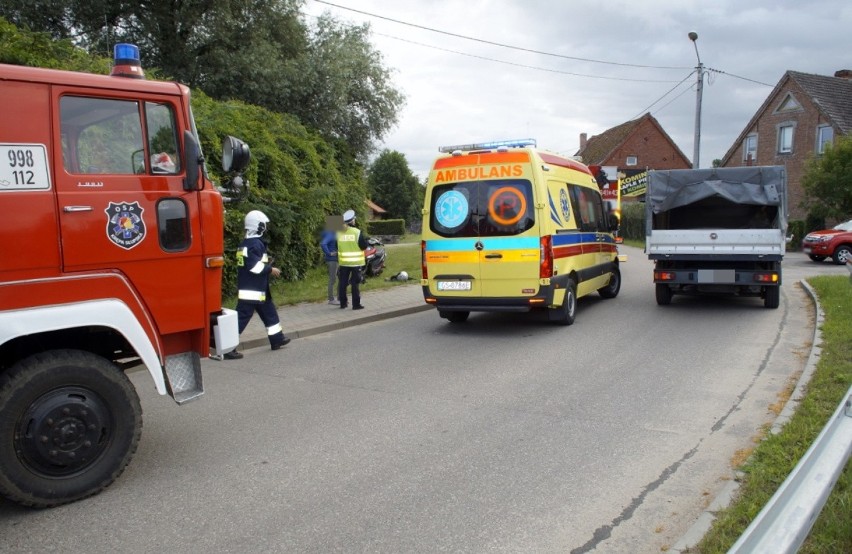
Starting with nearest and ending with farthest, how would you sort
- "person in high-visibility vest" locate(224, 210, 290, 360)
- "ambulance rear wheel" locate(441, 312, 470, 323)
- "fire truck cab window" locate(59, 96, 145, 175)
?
"fire truck cab window" locate(59, 96, 145, 175)
"person in high-visibility vest" locate(224, 210, 290, 360)
"ambulance rear wheel" locate(441, 312, 470, 323)

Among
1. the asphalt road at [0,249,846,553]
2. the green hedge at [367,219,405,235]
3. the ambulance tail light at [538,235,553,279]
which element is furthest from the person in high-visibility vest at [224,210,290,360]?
the green hedge at [367,219,405,235]

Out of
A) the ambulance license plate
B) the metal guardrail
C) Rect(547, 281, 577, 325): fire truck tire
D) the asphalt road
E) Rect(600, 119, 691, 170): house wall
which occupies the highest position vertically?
Rect(600, 119, 691, 170): house wall

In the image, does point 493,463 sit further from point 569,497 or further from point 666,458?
point 666,458

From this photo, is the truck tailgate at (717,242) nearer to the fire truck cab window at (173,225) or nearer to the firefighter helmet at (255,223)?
the firefighter helmet at (255,223)

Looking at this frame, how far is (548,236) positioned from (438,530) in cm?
581

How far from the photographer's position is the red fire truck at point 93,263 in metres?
3.71

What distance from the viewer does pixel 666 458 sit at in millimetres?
4531

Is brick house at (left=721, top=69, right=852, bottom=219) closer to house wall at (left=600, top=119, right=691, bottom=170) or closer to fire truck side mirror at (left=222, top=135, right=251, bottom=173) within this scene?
house wall at (left=600, top=119, right=691, bottom=170)

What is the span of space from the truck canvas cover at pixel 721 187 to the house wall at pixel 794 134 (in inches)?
1048

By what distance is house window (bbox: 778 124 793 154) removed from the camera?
36625 mm

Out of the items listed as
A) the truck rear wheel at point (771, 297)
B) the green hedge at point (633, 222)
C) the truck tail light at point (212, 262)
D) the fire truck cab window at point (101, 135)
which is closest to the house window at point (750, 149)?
the green hedge at point (633, 222)

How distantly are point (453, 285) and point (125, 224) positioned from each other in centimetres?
560

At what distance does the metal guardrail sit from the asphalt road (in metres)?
1.04

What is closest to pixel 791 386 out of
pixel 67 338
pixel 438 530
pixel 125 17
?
pixel 438 530
